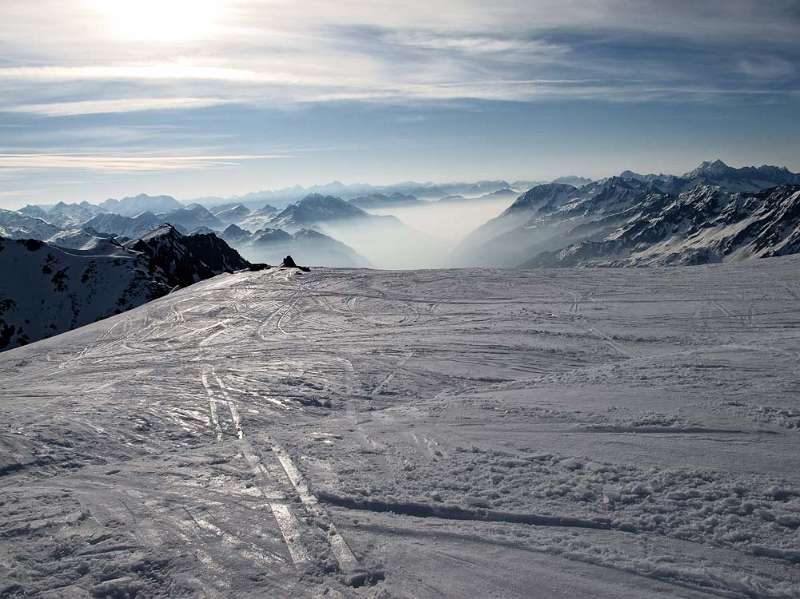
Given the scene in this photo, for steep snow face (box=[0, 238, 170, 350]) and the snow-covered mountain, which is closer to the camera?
steep snow face (box=[0, 238, 170, 350])

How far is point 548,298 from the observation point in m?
23.1

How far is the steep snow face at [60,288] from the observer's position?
76.6m

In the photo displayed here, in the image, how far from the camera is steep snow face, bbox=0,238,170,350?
76625mm

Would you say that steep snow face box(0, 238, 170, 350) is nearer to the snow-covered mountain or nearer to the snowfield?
the snow-covered mountain

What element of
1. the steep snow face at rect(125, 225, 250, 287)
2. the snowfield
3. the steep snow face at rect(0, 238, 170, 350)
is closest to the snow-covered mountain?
the steep snow face at rect(0, 238, 170, 350)

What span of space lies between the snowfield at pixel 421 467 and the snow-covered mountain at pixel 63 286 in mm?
71892

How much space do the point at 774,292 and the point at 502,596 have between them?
22.1m

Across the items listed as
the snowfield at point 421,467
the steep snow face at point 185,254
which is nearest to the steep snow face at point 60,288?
the steep snow face at point 185,254

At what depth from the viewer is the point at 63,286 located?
8388cm

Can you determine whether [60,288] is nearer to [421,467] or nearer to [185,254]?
[185,254]

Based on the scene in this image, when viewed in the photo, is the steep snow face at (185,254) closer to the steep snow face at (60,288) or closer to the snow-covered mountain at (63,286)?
the snow-covered mountain at (63,286)

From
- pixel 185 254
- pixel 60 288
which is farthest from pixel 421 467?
pixel 185 254

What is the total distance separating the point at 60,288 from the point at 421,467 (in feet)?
318

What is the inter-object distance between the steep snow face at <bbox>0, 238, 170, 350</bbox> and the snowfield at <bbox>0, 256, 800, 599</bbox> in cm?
7192
